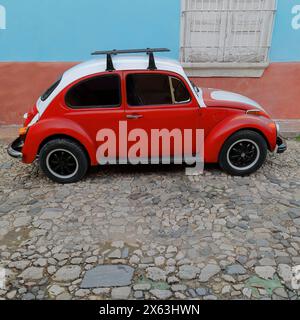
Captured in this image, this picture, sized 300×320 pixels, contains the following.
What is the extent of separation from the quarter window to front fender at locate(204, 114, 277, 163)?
25.4 inches

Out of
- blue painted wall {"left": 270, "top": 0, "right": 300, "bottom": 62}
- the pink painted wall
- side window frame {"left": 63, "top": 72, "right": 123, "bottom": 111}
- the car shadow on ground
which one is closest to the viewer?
side window frame {"left": 63, "top": 72, "right": 123, "bottom": 111}

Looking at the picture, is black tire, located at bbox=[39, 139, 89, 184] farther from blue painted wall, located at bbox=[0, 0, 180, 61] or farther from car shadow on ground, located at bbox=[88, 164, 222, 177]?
blue painted wall, located at bbox=[0, 0, 180, 61]

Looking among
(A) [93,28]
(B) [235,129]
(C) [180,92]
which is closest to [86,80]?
(C) [180,92]

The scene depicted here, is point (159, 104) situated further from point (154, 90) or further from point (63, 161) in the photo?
point (63, 161)

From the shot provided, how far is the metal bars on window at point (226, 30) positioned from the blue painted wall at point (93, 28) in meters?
0.19

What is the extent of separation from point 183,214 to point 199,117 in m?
1.45

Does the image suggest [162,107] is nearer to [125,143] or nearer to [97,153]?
[125,143]

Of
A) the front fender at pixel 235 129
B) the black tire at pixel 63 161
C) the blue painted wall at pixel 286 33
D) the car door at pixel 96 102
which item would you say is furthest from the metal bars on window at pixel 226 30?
the black tire at pixel 63 161

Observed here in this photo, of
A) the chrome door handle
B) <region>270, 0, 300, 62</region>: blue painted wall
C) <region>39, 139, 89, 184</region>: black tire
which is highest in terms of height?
<region>270, 0, 300, 62</region>: blue painted wall

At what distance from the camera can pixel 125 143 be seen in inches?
187

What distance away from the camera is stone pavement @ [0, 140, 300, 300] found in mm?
3105

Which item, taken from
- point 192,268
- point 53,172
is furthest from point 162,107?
point 192,268

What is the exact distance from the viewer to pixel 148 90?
15.2ft

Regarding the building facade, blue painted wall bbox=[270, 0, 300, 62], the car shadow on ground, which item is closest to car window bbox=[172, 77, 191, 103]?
the car shadow on ground
